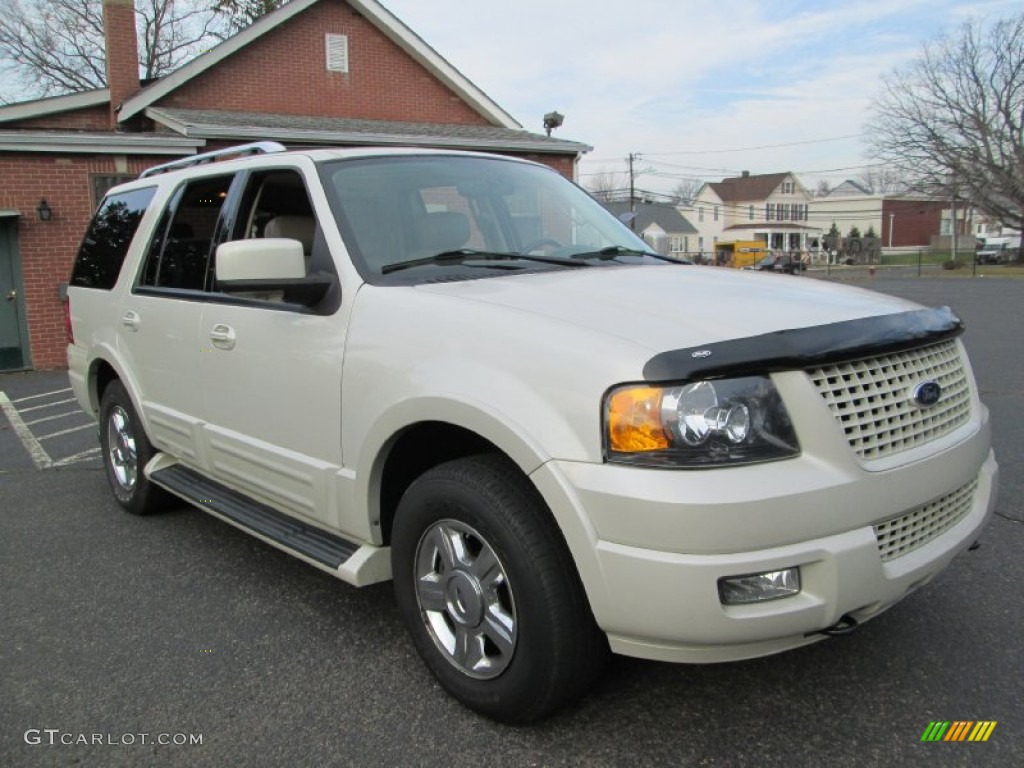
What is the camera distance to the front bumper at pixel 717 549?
2.04m

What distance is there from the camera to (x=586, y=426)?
217 cm

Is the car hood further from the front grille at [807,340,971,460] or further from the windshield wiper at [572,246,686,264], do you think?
the windshield wiper at [572,246,686,264]

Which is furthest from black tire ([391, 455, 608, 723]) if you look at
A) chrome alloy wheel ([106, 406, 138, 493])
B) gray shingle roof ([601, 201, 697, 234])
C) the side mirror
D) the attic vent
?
gray shingle roof ([601, 201, 697, 234])

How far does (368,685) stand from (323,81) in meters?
16.7

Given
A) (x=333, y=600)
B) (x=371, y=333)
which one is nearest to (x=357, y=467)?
(x=371, y=333)

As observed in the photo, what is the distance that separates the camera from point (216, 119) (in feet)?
47.3

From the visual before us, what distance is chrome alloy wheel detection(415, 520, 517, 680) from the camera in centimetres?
250

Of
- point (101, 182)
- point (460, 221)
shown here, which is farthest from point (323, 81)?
point (460, 221)

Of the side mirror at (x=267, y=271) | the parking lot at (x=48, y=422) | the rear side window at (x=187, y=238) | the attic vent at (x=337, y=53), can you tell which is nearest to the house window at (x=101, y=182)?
the parking lot at (x=48, y=422)

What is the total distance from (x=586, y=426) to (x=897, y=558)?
97 cm

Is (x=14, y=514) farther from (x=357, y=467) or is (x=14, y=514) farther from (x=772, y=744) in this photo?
(x=772, y=744)

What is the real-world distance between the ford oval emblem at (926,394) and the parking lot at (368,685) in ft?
3.22

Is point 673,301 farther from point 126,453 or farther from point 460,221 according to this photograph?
point 126,453

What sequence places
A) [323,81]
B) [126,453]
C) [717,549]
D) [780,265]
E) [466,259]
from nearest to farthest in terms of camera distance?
[717,549], [466,259], [126,453], [323,81], [780,265]
